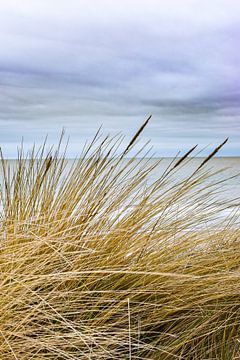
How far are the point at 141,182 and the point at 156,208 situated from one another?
276 millimetres

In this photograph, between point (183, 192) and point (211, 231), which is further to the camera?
point (211, 231)

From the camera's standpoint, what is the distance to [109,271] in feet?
4.64

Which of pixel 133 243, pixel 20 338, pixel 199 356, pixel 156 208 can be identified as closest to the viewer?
pixel 20 338

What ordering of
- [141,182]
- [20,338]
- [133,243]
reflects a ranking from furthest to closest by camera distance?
[141,182] → [133,243] → [20,338]

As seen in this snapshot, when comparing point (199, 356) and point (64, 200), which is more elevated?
point (64, 200)

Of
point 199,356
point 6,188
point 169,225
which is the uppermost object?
point 6,188

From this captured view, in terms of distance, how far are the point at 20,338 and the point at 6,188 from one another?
880 mm

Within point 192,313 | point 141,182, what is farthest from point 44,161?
point 192,313

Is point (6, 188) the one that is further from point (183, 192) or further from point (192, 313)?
point (192, 313)

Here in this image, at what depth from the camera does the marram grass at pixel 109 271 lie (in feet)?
4.91

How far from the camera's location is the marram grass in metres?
1.50

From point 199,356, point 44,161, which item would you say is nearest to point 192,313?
point 199,356

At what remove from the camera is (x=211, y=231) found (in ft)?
7.65

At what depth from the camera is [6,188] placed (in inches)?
88.2
